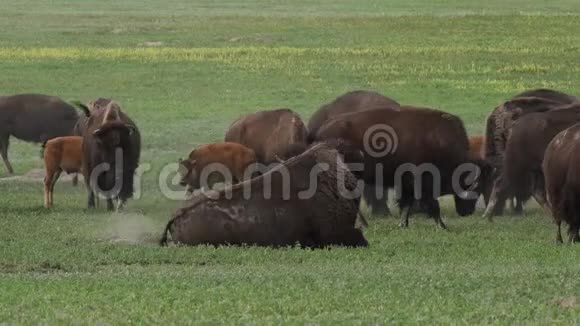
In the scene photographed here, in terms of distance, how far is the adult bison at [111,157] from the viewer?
64.6ft

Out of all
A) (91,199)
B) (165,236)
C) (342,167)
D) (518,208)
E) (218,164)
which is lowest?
(91,199)

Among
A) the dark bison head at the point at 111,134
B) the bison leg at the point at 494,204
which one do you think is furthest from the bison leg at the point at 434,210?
the dark bison head at the point at 111,134

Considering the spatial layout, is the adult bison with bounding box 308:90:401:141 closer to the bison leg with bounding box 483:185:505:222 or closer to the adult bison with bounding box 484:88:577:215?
the adult bison with bounding box 484:88:577:215

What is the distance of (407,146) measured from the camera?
18.3 m

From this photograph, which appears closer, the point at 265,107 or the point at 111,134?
the point at 111,134

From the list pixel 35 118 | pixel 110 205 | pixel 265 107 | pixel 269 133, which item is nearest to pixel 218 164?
pixel 269 133

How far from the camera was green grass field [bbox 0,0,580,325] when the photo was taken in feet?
34.3

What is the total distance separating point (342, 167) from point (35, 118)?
42.5 feet

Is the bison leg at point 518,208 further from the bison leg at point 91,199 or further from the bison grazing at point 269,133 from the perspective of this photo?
the bison leg at point 91,199

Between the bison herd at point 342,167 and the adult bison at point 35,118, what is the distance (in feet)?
14.1

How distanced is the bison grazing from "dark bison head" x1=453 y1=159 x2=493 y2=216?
86.0 inches

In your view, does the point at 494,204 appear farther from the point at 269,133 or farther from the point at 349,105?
the point at 269,133

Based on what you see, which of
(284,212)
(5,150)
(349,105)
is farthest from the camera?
(5,150)

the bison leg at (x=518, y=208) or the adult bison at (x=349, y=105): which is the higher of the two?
the adult bison at (x=349, y=105)
